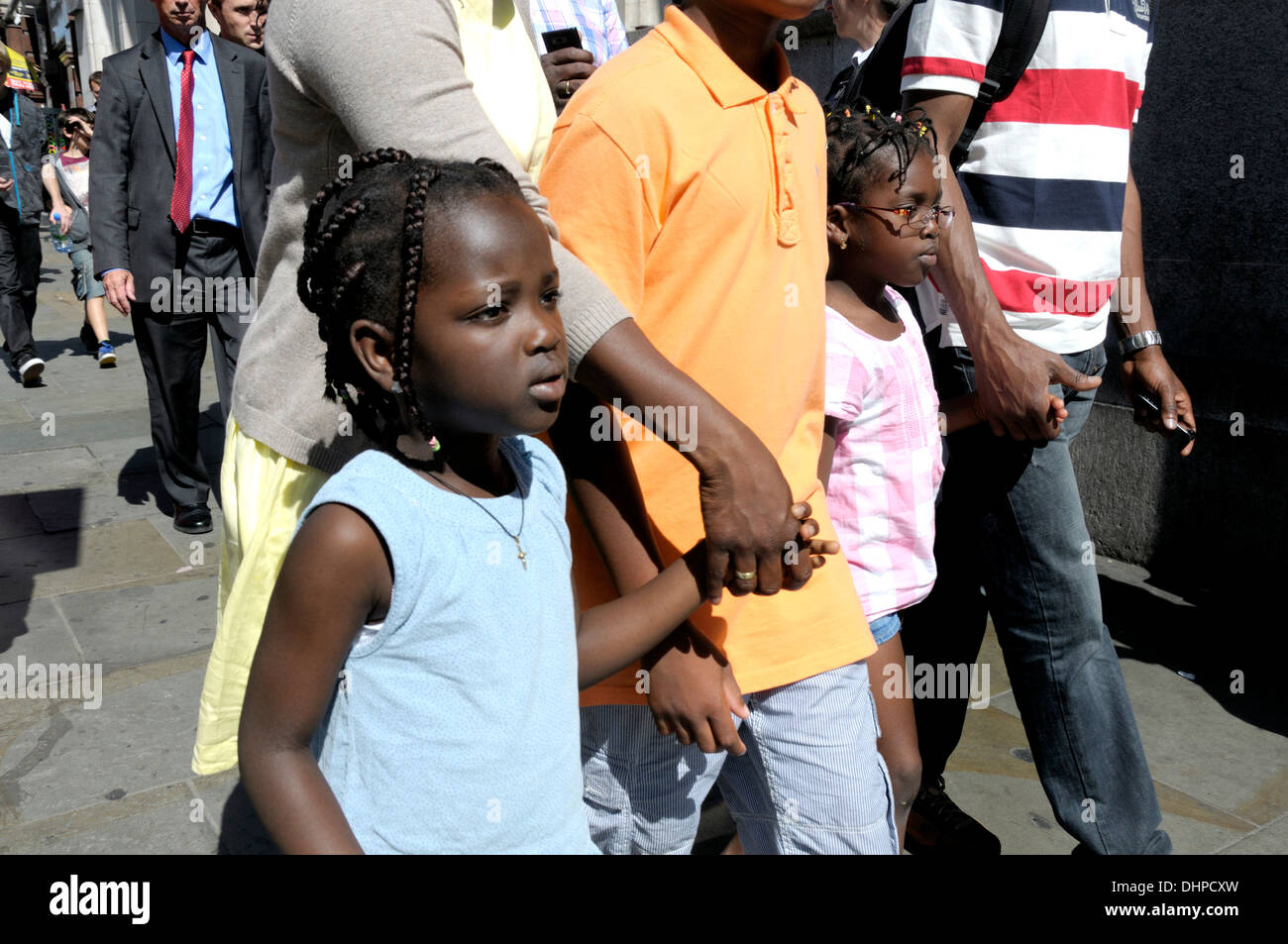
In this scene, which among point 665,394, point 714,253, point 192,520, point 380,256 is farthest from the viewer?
point 192,520

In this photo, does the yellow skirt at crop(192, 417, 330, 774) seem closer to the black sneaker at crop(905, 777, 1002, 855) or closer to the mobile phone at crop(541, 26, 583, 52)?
the mobile phone at crop(541, 26, 583, 52)

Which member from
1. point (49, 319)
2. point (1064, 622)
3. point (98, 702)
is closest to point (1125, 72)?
point (1064, 622)

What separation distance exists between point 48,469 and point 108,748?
11.7 feet

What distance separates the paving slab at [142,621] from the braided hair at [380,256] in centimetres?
308

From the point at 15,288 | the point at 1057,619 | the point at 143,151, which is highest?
the point at 143,151

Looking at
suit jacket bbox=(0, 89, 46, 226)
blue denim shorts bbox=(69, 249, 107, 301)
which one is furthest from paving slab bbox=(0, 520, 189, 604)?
blue denim shorts bbox=(69, 249, 107, 301)

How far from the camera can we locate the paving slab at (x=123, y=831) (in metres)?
3.05

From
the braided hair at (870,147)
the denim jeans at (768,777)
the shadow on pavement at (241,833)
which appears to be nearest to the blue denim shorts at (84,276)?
the shadow on pavement at (241,833)

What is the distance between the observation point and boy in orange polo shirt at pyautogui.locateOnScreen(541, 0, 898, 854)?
1789 mm

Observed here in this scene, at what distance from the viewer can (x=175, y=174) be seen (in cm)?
532

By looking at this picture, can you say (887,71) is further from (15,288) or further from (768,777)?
(15,288)

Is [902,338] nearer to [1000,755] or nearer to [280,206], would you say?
[280,206]

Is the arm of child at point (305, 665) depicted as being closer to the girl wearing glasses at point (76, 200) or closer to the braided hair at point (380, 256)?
the braided hair at point (380, 256)

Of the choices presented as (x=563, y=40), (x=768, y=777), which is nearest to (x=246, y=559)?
(x=768, y=777)
